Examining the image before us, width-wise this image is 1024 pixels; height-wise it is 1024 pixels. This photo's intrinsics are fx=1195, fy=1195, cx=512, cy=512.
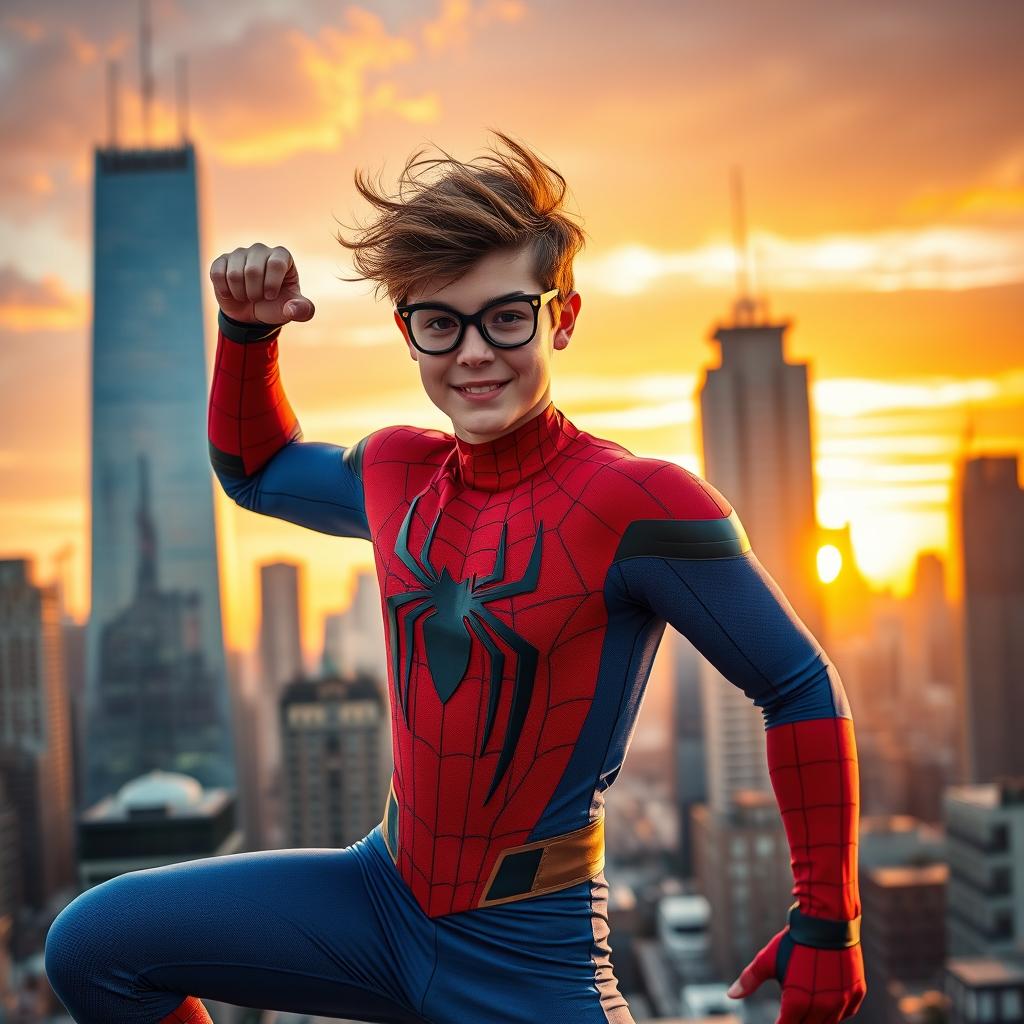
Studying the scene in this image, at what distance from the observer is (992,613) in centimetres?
4869

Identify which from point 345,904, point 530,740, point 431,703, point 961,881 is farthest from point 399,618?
point 961,881

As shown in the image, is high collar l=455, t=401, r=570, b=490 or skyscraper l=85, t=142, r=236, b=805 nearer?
high collar l=455, t=401, r=570, b=490

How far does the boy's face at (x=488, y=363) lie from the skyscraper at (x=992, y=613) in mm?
48346

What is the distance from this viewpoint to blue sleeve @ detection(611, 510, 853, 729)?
197cm

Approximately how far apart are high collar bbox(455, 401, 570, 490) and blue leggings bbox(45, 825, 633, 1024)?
74cm

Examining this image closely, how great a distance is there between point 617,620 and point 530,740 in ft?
0.84

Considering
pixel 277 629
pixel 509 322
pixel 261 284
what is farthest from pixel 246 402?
pixel 277 629

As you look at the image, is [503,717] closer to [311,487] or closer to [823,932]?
[823,932]

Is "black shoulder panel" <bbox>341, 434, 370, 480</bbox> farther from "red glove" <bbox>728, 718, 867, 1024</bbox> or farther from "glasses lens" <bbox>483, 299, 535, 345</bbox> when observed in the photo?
"red glove" <bbox>728, 718, 867, 1024</bbox>

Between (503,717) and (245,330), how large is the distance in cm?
96

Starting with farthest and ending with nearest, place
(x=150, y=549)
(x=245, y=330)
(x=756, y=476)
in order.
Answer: (x=150, y=549)
(x=756, y=476)
(x=245, y=330)

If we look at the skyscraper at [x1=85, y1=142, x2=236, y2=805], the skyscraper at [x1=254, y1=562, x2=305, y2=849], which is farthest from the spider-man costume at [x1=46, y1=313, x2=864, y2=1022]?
the skyscraper at [x1=254, y1=562, x2=305, y2=849]

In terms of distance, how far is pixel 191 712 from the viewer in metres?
50.8

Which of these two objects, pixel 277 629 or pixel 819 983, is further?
pixel 277 629
